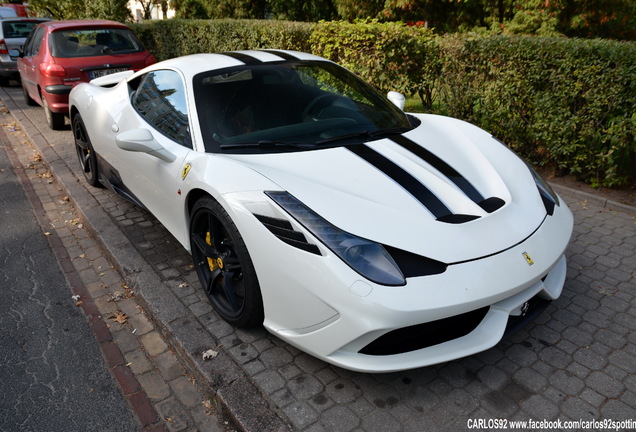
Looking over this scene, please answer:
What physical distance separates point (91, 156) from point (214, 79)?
2.26 metres

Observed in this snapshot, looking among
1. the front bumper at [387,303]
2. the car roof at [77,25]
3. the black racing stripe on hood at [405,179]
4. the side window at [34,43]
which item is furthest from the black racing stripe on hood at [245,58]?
the side window at [34,43]

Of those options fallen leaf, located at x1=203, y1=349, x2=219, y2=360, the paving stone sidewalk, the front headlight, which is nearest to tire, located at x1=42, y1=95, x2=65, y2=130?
the paving stone sidewalk

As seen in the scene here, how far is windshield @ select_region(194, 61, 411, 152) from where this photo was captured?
121 inches

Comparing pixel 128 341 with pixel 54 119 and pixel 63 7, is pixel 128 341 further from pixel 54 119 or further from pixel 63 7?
pixel 63 7

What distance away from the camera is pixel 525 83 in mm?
5109

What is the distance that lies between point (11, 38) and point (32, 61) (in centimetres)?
493

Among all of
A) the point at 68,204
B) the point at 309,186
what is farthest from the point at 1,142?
the point at 309,186

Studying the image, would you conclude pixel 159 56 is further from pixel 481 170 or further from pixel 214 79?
pixel 481 170

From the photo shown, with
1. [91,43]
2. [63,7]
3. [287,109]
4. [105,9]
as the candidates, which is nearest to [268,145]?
[287,109]

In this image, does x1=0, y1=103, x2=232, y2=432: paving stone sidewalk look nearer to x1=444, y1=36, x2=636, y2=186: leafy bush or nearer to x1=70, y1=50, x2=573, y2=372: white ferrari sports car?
x1=70, y1=50, x2=573, y2=372: white ferrari sports car

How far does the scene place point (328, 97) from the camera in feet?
11.8

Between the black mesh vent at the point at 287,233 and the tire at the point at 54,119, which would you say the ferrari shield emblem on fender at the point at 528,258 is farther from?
the tire at the point at 54,119

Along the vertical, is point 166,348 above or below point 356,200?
below

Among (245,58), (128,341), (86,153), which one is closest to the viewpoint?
(128,341)
